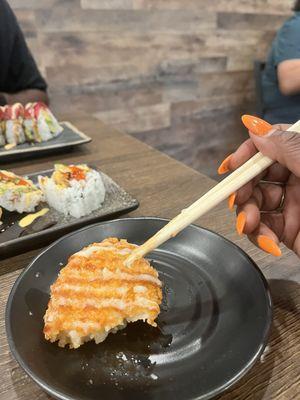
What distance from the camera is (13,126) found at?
5.30 ft

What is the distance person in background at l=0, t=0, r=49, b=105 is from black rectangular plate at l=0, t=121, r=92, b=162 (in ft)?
2.00

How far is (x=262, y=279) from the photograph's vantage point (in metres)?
0.72

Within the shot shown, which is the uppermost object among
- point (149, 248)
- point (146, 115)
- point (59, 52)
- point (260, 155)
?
point (59, 52)

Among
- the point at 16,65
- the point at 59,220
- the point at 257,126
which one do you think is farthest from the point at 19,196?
the point at 16,65

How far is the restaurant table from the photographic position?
63cm

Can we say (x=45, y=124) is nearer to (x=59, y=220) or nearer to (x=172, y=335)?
(x=59, y=220)

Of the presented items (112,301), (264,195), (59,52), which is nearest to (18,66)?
(59,52)

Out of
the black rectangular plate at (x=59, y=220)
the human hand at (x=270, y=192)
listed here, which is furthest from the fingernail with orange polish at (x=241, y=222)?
the black rectangular plate at (x=59, y=220)

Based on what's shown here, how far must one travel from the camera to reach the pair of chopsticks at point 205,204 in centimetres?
76

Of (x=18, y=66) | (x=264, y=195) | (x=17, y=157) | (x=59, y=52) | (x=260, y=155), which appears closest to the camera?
(x=260, y=155)

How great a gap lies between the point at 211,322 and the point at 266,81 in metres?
2.02

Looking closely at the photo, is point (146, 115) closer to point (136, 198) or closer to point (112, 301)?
point (136, 198)

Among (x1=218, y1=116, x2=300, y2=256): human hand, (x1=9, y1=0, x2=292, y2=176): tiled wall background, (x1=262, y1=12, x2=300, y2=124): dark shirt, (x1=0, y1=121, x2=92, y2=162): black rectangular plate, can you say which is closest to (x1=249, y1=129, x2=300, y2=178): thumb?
(x1=218, y1=116, x2=300, y2=256): human hand

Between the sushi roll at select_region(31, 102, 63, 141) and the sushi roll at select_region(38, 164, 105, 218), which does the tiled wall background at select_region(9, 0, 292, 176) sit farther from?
the sushi roll at select_region(38, 164, 105, 218)
